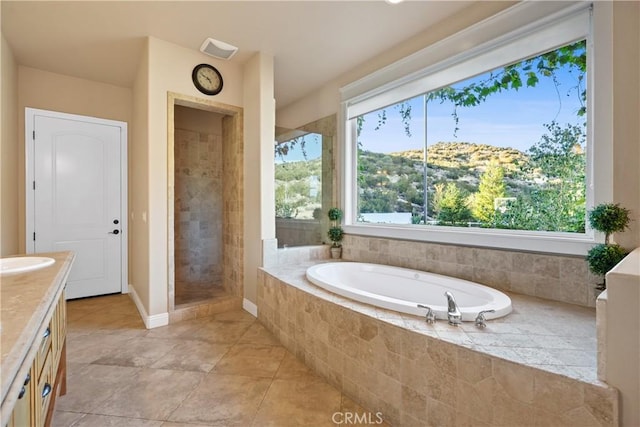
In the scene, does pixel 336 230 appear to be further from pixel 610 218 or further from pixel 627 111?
pixel 627 111

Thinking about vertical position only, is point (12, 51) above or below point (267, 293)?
above

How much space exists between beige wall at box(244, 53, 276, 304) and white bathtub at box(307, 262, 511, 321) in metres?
0.73

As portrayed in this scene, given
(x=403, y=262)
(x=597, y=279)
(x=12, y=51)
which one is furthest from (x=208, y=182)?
(x=597, y=279)

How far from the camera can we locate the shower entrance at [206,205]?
3324 mm

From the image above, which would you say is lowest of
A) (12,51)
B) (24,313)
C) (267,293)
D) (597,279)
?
(267,293)

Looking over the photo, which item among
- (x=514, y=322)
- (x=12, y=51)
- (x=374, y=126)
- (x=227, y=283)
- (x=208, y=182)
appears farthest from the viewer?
(x=208, y=182)

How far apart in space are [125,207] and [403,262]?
356cm

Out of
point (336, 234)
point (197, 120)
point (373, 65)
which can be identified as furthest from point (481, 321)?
point (197, 120)

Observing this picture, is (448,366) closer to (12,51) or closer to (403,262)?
(403,262)

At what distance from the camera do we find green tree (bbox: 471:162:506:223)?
227 cm

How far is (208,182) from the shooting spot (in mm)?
4262

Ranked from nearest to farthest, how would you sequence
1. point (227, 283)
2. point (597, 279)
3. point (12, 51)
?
point (597, 279), point (12, 51), point (227, 283)

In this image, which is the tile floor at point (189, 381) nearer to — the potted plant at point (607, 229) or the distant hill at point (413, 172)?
the potted plant at point (607, 229)

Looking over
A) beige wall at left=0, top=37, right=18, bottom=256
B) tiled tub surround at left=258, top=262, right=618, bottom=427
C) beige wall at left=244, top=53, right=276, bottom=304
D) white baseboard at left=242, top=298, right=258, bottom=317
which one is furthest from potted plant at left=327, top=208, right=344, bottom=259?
beige wall at left=0, top=37, right=18, bottom=256
